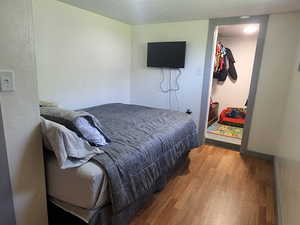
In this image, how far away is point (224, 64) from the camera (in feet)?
15.8

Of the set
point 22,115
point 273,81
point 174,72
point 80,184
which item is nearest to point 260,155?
point 273,81

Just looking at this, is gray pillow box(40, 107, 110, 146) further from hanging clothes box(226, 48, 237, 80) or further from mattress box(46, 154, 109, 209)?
hanging clothes box(226, 48, 237, 80)

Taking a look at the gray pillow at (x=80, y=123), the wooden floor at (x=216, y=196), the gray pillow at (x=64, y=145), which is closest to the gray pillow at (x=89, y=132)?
the gray pillow at (x=80, y=123)

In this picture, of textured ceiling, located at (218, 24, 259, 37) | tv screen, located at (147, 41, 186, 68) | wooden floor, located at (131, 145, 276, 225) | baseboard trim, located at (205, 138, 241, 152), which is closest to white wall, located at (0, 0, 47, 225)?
wooden floor, located at (131, 145, 276, 225)

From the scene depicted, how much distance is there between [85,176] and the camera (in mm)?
1253

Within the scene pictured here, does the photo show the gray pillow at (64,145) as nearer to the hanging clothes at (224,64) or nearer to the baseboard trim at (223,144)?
the baseboard trim at (223,144)

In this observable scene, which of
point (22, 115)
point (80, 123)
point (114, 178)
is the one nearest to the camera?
point (22, 115)

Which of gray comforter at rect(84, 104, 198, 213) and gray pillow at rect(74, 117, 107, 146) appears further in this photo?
gray pillow at rect(74, 117, 107, 146)

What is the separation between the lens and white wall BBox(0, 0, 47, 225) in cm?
107

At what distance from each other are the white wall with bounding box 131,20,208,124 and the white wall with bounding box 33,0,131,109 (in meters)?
0.27

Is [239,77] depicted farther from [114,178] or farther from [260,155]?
[114,178]

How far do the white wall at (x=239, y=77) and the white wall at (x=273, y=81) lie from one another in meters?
2.05

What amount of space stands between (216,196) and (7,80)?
2.17 m

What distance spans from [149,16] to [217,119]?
3.25 meters
